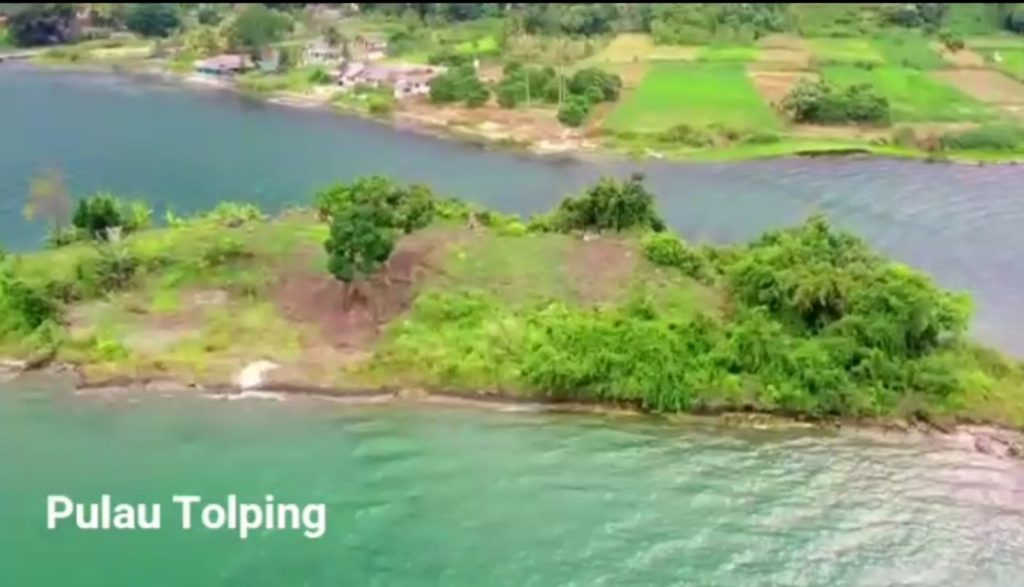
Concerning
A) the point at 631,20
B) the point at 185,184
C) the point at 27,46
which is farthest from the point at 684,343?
the point at 27,46

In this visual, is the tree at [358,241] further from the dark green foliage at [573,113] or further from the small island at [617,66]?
the dark green foliage at [573,113]

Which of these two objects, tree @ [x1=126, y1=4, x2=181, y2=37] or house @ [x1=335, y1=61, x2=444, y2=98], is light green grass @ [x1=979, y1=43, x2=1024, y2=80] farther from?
tree @ [x1=126, y1=4, x2=181, y2=37]

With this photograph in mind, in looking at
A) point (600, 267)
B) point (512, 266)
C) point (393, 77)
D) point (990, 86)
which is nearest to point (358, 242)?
point (512, 266)

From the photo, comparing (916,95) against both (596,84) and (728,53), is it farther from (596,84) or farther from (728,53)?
(596,84)

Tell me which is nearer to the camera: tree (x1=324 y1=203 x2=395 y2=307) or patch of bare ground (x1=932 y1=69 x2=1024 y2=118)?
tree (x1=324 y1=203 x2=395 y2=307)

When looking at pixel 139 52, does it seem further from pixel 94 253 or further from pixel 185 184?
pixel 94 253

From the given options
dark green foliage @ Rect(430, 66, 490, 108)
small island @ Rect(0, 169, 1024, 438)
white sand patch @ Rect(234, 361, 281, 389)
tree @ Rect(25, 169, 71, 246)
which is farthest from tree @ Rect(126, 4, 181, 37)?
white sand patch @ Rect(234, 361, 281, 389)
